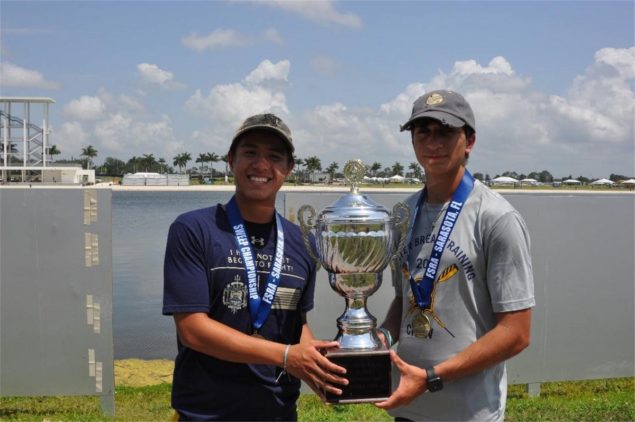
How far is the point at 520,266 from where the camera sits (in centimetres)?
233

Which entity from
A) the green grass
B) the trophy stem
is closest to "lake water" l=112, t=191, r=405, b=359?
the green grass

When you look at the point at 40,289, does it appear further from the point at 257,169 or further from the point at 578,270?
the point at 578,270

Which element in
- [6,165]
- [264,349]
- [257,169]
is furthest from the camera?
[6,165]

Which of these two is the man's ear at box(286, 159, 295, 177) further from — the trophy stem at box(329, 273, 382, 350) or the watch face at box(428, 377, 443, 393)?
the watch face at box(428, 377, 443, 393)

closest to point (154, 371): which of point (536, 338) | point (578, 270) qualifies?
point (536, 338)

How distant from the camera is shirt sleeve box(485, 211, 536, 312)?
7.61ft

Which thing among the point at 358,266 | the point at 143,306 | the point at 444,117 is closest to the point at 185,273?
the point at 358,266

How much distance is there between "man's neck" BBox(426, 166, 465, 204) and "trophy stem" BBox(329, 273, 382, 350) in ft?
1.15

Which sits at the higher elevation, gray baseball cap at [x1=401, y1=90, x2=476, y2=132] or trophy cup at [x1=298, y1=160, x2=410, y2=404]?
gray baseball cap at [x1=401, y1=90, x2=476, y2=132]

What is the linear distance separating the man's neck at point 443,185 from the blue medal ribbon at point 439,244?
22 millimetres

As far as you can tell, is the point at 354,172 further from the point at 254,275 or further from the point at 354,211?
the point at 254,275

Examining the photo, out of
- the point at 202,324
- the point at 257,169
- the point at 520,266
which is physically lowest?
the point at 202,324

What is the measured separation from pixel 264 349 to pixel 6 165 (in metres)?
45.4

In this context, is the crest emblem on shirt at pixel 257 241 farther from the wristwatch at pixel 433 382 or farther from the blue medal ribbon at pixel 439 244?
the wristwatch at pixel 433 382
